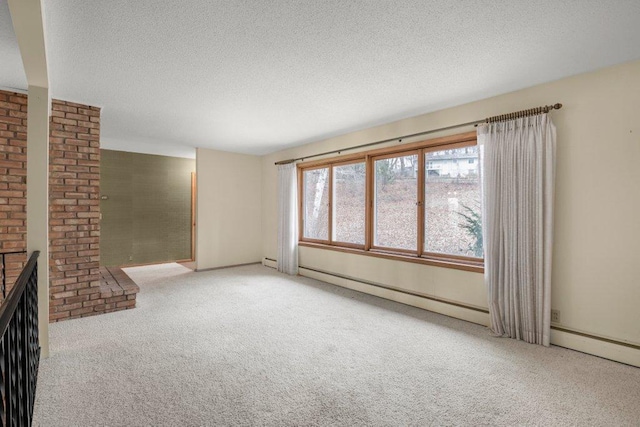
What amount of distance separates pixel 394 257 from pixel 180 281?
3.51m

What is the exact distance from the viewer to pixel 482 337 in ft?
9.46

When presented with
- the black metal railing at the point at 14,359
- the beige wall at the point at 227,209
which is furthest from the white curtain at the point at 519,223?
the beige wall at the point at 227,209

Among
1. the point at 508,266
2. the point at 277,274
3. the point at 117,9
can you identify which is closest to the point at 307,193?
the point at 277,274

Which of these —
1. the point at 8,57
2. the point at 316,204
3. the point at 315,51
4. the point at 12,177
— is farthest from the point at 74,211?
the point at 316,204

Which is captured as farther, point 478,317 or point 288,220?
point 288,220

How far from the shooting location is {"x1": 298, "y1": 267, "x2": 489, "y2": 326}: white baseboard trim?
325 centimetres

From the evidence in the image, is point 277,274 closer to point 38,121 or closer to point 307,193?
point 307,193

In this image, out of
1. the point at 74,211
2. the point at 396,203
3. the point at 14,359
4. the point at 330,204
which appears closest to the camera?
the point at 14,359

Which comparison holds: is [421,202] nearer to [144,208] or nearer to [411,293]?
[411,293]

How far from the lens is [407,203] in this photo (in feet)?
13.1

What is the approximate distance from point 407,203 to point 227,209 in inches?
148

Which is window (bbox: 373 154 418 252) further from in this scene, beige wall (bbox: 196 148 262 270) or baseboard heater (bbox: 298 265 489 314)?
beige wall (bbox: 196 148 262 270)

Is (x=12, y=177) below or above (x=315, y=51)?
below

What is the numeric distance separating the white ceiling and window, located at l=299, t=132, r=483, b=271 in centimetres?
64
